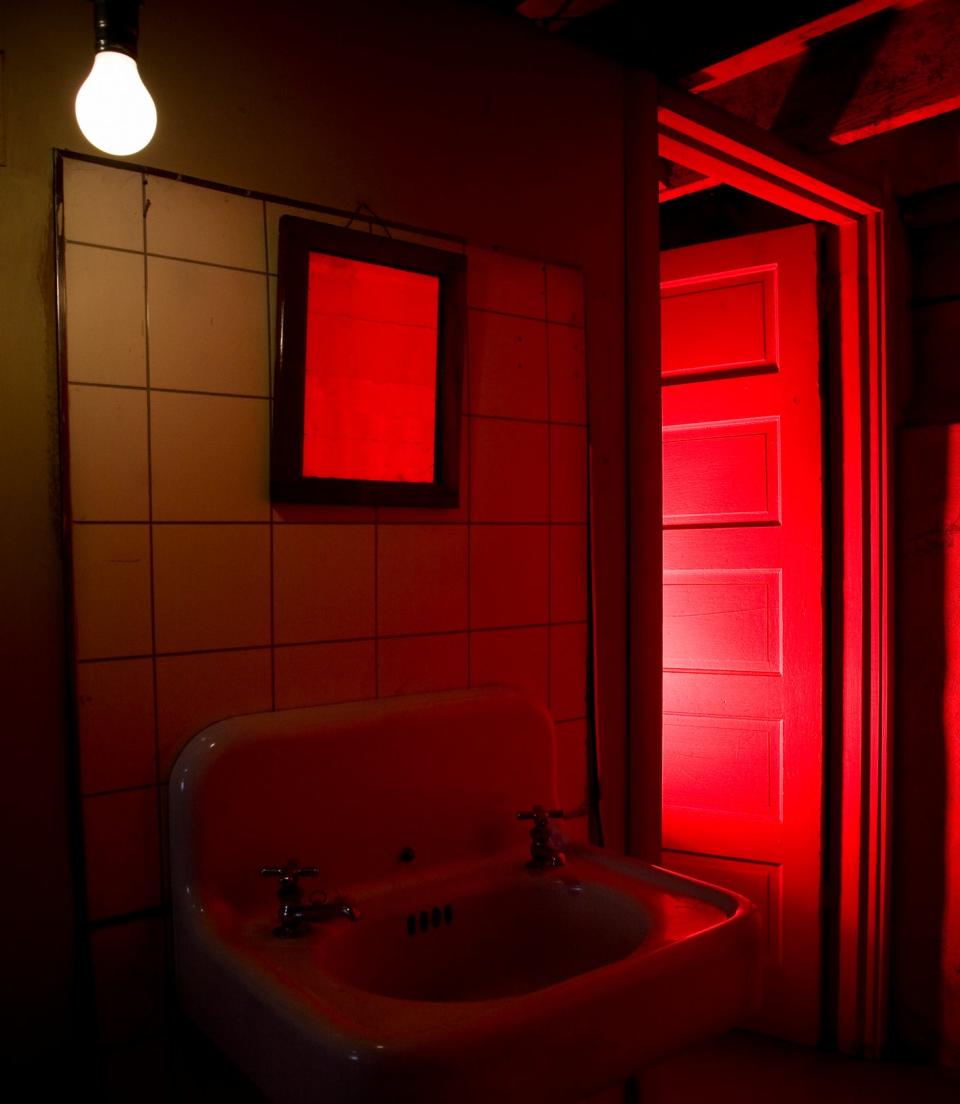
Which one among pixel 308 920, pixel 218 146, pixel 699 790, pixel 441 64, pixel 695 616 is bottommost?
pixel 699 790

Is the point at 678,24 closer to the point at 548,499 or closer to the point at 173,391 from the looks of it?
the point at 548,499

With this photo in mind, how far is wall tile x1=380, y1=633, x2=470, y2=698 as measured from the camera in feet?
4.58

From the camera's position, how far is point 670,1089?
224 cm

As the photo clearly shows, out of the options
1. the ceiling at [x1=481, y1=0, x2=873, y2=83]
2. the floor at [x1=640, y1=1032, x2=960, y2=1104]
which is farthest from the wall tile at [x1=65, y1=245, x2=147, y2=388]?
the floor at [x1=640, y1=1032, x2=960, y2=1104]

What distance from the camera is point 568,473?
1626mm

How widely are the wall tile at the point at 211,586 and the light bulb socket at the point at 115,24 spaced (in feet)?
1.88

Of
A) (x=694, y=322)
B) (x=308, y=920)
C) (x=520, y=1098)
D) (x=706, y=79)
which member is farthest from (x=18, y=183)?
(x=694, y=322)

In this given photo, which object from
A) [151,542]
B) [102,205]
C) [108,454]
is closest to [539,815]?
[151,542]

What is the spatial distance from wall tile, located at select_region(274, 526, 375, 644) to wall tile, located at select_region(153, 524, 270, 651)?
27 millimetres

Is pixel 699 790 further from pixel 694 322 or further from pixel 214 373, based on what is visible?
pixel 214 373

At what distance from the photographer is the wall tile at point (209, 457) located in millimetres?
1188

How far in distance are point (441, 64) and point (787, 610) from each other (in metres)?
1.66

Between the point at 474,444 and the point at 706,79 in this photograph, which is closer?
the point at 474,444

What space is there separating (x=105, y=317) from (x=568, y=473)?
2.70ft
